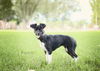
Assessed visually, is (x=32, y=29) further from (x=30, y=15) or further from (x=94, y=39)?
(x=94, y=39)

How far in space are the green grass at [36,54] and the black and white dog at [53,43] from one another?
29mm

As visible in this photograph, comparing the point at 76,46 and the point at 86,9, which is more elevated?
the point at 86,9

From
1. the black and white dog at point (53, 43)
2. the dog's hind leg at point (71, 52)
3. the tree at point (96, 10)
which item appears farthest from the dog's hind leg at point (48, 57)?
the tree at point (96, 10)

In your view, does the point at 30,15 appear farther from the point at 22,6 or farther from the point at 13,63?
the point at 13,63

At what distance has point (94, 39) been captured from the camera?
6.13 ft

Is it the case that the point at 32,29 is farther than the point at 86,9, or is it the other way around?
the point at 86,9

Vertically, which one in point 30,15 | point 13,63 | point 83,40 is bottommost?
point 13,63

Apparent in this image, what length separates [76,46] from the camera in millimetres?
1839

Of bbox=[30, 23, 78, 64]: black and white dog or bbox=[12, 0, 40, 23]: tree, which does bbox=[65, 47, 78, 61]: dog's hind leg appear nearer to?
bbox=[30, 23, 78, 64]: black and white dog

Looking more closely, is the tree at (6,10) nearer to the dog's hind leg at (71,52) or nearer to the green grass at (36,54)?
the green grass at (36,54)

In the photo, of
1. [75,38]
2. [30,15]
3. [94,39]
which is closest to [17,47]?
[30,15]

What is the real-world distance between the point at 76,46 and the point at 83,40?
7cm

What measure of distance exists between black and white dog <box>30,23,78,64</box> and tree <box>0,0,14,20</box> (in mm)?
200

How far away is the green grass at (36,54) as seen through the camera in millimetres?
1796
